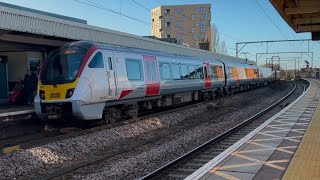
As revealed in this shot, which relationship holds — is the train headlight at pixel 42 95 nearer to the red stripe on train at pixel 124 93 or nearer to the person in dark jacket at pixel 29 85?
the red stripe on train at pixel 124 93

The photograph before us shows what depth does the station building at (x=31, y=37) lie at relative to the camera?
45.7 ft

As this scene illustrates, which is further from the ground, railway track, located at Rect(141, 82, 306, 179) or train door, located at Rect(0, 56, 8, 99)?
train door, located at Rect(0, 56, 8, 99)

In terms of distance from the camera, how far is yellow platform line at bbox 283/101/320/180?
6.26m

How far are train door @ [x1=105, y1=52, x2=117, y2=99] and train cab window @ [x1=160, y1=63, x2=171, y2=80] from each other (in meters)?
4.43

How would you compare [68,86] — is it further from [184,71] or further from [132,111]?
[184,71]

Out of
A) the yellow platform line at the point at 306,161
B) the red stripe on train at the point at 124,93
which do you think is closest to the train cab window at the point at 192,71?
the red stripe on train at the point at 124,93

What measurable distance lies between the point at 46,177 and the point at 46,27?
8411mm

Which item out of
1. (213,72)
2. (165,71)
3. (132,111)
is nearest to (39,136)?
(132,111)

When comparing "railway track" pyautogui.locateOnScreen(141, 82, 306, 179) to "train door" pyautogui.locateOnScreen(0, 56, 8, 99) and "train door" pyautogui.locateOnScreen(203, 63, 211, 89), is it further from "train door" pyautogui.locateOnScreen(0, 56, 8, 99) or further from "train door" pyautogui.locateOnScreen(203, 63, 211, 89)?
"train door" pyautogui.locateOnScreen(203, 63, 211, 89)

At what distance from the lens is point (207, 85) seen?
25.0m

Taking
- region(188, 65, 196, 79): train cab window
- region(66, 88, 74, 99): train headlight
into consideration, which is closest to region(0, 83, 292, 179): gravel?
region(66, 88, 74, 99): train headlight

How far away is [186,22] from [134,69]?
98.7 m

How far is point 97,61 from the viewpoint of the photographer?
515 inches

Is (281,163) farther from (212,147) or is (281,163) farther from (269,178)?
(212,147)
